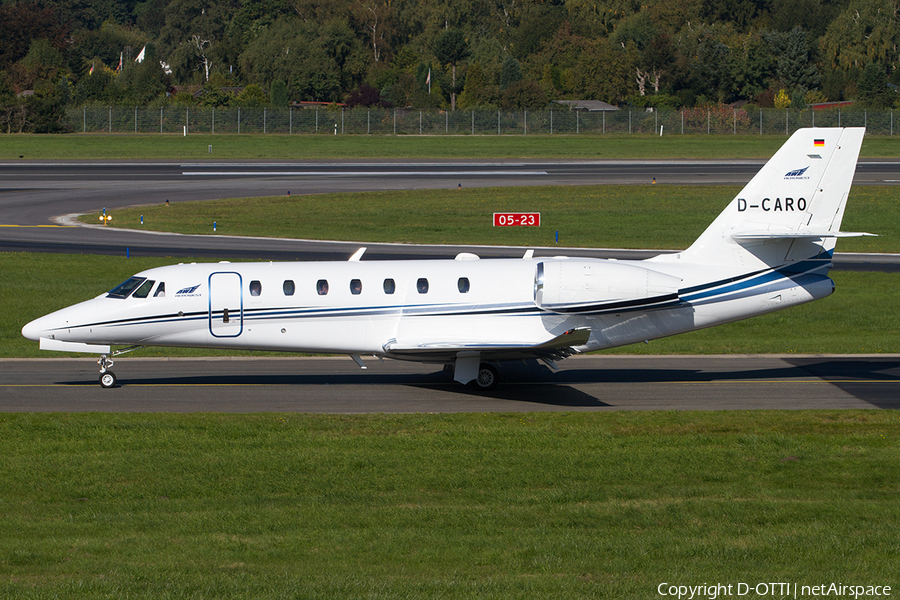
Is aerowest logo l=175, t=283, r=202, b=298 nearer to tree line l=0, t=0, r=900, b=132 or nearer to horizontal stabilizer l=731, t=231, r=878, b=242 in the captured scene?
horizontal stabilizer l=731, t=231, r=878, b=242

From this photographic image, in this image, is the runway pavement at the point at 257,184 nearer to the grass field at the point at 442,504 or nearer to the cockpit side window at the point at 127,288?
the cockpit side window at the point at 127,288

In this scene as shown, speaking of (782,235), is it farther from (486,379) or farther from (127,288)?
(127,288)

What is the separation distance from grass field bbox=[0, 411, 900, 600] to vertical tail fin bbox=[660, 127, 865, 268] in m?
4.66

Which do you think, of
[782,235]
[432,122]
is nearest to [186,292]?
[782,235]

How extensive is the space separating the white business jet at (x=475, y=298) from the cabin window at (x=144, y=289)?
0.02 m

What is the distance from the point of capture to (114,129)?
106m

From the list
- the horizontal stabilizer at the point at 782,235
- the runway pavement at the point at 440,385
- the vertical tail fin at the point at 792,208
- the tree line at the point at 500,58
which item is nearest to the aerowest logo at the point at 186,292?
the runway pavement at the point at 440,385

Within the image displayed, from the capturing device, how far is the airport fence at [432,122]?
4141 inches

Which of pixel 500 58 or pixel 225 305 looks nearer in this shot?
pixel 225 305

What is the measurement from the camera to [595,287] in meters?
21.9

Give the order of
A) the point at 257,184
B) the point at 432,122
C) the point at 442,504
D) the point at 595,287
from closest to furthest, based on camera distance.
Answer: the point at 442,504, the point at 595,287, the point at 257,184, the point at 432,122

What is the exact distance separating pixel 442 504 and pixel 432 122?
9662cm

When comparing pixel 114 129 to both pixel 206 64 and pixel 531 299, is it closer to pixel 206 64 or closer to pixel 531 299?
pixel 206 64

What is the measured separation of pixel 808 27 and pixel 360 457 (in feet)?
508
